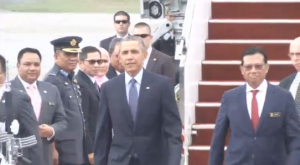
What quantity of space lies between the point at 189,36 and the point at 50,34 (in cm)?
2130

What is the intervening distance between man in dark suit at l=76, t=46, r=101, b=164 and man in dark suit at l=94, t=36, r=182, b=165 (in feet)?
6.00

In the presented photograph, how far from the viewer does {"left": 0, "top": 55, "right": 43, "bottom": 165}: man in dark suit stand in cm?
697

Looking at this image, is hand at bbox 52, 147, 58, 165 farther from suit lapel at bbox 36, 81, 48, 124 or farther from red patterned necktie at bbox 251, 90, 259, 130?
red patterned necktie at bbox 251, 90, 259, 130

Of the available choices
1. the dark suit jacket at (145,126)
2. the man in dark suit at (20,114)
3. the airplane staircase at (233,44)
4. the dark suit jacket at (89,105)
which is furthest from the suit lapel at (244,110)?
the airplane staircase at (233,44)

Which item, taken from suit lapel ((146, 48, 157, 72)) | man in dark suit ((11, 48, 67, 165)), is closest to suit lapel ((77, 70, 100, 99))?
man in dark suit ((11, 48, 67, 165))

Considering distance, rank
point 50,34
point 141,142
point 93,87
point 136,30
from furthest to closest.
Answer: point 50,34, point 136,30, point 93,87, point 141,142

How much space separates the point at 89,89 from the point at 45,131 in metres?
1.15

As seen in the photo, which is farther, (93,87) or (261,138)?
(93,87)

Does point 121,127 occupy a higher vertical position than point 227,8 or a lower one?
lower

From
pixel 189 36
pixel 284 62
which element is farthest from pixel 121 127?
pixel 284 62

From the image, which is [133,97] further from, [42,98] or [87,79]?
[87,79]

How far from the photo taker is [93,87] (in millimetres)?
9031

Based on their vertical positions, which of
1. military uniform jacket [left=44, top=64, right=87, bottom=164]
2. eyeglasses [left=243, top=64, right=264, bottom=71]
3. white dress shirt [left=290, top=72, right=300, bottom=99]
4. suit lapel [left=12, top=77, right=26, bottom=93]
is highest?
eyeglasses [left=243, top=64, right=264, bottom=71]

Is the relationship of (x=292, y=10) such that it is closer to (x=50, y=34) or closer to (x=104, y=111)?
(x=104, y=111)
